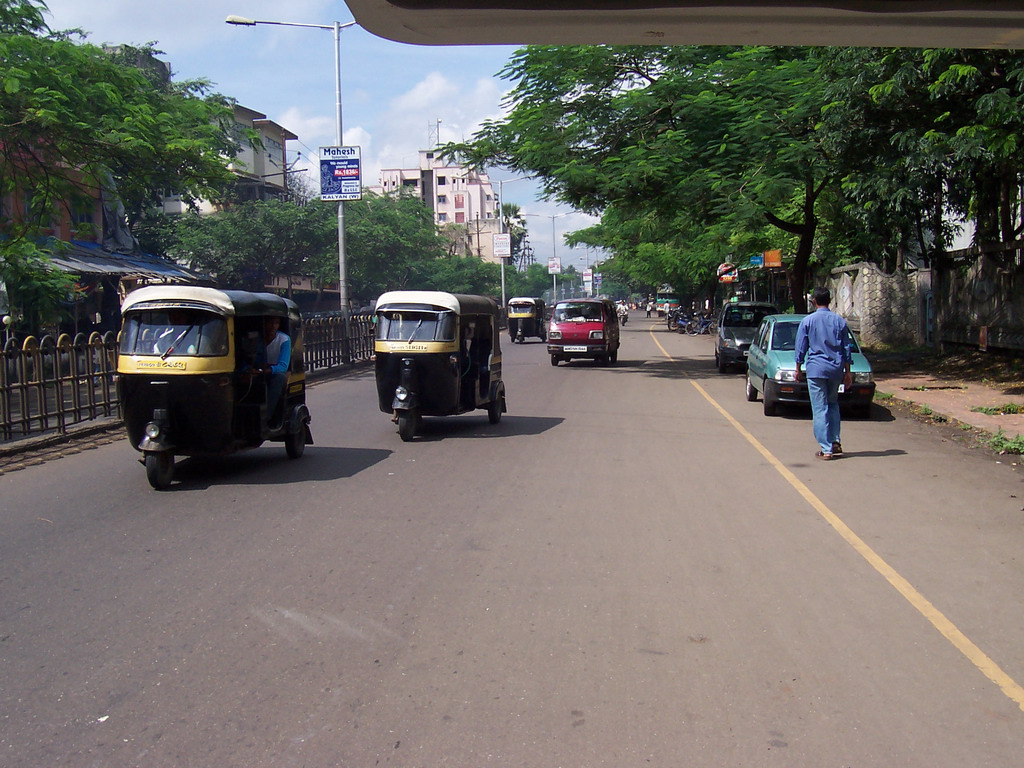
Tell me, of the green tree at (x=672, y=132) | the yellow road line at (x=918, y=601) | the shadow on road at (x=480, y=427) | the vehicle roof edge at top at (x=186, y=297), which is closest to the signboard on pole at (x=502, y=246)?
the green tree at (x=672, y=132)

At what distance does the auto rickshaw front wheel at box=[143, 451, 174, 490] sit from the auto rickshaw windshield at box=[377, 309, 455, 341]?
403 cm

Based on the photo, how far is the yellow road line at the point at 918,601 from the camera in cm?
454

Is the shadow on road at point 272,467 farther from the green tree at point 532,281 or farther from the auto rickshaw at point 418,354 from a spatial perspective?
the green tree at point 532,281

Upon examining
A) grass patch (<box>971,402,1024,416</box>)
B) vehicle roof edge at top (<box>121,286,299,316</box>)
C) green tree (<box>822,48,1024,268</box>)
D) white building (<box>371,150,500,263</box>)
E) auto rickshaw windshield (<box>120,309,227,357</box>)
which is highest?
white building (<box>371,150,500,263</box>)

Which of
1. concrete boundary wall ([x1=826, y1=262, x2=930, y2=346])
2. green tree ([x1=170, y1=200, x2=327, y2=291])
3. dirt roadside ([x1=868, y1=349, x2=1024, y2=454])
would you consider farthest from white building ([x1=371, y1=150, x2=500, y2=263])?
dirt roadside ([x1=868, y1=349, x2=1024, y2=454])

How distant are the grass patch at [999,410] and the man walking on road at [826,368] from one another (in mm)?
4974

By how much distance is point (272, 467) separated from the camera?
1078 cm

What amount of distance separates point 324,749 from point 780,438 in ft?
33.0

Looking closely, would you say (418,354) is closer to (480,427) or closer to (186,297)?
(480,427)

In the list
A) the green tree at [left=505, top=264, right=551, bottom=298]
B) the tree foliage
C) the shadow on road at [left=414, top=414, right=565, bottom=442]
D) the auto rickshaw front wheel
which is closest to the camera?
the auto rickshaw front wheel

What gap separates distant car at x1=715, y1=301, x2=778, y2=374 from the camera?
24328mm

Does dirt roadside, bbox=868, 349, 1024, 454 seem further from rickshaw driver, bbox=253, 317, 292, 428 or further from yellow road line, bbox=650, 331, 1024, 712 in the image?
rickshaw driver, bbox=253, 317, 292, 428

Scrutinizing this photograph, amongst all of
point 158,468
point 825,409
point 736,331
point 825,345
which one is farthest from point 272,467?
point 736,331

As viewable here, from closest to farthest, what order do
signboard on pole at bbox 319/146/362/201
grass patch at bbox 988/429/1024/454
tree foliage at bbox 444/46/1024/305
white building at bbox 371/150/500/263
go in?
1. grass patch at bbox 988/429/1024/454
2. tree foliage at bbox 444/46/1024/305
3. signboard on pole at bbox 319/146/362/201
4. white building at bbox 371/150/500/263
